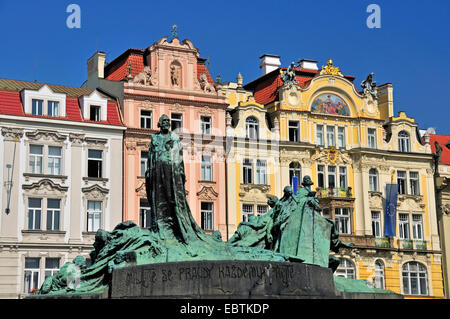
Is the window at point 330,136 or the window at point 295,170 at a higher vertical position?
the window at point 330,136

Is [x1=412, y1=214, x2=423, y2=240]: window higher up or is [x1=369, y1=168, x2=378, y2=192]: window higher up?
[x1=369, y1=168, x2=378, y2=192]: window

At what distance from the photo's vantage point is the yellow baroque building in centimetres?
4534

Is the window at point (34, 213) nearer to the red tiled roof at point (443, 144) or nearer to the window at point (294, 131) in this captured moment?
the window at point (294, 131)

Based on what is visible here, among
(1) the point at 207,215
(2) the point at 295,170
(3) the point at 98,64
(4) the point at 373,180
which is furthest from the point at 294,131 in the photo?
(3) the point at 98,64

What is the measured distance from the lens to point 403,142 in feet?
165

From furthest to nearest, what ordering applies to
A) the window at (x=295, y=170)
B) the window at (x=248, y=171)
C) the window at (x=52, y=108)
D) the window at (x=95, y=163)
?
the window at (x=295, y=170), the window at (x=248, y=171), the window at (x=95, y=163), the window at (x=52, y=108)

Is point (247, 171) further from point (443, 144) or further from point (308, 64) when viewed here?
point (443, 144)

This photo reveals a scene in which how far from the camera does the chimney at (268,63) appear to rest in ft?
169

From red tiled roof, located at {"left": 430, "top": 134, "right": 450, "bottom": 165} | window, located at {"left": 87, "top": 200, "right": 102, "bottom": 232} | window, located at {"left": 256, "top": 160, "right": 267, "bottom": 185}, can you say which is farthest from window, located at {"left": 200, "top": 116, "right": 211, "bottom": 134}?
red tiled roof, located at {"left": 430, "top": 134, "right": 450, "bottom": 165}

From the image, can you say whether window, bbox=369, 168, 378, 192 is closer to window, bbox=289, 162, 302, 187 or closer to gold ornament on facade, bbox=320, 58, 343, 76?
window, bbox=289, 162, 302, 187

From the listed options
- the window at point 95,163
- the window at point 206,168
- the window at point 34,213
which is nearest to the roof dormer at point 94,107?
the window at point 95,163

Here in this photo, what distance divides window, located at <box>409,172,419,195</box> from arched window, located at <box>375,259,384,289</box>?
512cm

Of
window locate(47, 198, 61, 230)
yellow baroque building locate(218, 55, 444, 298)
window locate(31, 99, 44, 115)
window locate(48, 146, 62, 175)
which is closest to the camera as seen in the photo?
window locate(47, 198, 61, 230)

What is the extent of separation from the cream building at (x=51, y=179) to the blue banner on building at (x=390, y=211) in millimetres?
14892
